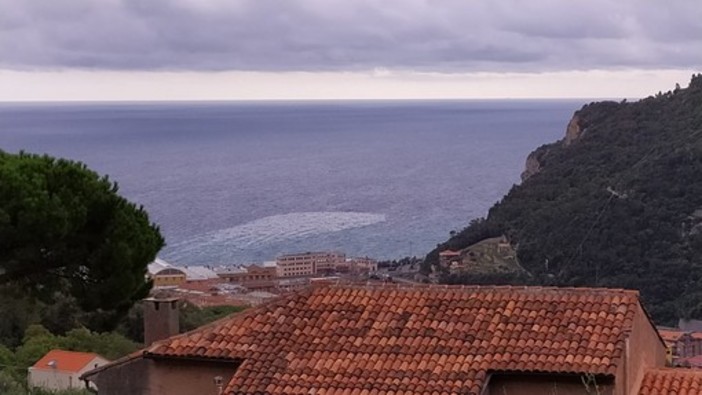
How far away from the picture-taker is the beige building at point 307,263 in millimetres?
61825

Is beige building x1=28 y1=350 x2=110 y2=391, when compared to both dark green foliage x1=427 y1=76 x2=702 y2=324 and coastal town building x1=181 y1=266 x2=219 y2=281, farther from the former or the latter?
coastal town building x1=181 y1=266 x2=219 y2=281

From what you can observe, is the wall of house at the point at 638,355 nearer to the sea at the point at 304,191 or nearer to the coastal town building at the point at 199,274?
the sea at the point at 304,191

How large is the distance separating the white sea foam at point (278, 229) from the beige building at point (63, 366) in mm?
53594

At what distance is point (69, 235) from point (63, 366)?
9.52m

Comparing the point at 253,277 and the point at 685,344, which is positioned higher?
the point at 685,344

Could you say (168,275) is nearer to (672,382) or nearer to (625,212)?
(625,212)

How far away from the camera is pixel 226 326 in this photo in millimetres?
10039

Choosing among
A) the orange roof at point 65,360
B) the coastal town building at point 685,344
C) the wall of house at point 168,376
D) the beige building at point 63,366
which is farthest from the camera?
the coastal town building at point 685,344

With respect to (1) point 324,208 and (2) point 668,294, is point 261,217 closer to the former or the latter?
(1) point 324,208

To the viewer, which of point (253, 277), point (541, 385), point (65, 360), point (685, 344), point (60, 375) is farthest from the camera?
point (253, 277)

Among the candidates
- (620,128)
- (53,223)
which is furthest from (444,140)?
(53,223)

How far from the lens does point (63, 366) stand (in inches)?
910

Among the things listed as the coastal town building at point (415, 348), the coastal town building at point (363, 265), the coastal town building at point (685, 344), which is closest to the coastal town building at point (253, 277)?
the coastal town building at point (363, 265)

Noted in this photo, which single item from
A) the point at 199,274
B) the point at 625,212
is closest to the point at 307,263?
the point at 199,274
